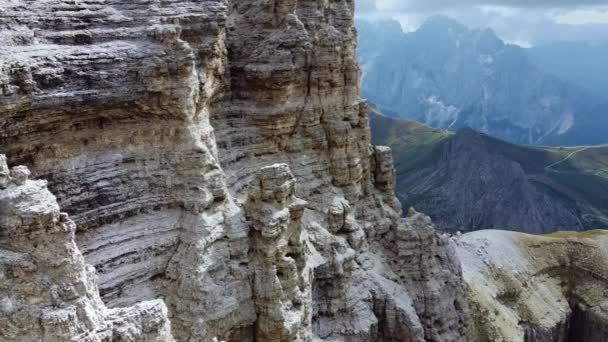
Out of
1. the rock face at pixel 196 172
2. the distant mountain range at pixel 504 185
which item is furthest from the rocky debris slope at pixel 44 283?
the distant mountain range at pixel 504 185

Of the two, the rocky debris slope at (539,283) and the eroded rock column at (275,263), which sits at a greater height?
the eroded rock column at (275,263)

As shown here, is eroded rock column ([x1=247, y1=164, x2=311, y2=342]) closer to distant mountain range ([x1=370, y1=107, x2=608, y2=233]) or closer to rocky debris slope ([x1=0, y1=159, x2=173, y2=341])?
rocky debris slope ([x1=0, y1=159, x2=173, y2=341])

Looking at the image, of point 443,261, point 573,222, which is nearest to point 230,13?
point 443,261

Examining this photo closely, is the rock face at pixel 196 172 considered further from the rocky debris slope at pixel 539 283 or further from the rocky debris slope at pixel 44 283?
the rocky debris slope at pixel 539 283

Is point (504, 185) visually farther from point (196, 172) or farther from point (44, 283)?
point (44, 283)

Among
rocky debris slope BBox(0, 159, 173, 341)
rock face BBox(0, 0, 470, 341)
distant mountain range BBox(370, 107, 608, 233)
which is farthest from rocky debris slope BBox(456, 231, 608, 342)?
distant mountain range BBox(370, 107, 608, 233)

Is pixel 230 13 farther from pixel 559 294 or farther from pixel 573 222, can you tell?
pixel 573 222
